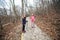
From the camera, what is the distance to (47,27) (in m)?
3.39

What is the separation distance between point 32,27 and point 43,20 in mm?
196

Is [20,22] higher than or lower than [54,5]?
lower

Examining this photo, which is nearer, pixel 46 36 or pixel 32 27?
pixel 46 36

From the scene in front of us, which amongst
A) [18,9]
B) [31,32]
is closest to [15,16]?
[18,9]

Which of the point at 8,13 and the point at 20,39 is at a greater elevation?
the point at 8,13

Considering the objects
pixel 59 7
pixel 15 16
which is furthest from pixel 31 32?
pixel 59 7

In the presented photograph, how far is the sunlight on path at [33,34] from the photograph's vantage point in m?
3.29

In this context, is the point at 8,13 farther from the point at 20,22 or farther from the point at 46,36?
the point at 46,36

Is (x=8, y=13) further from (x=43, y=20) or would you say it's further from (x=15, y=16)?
(x=43, y=20)

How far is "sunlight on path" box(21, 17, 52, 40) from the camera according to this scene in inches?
129

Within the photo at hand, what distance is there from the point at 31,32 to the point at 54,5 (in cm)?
52

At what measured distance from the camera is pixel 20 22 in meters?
3.38

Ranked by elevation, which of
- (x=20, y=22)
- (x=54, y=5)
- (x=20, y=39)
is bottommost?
(x=20, y=39)

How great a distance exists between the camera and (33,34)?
11.1 feet
